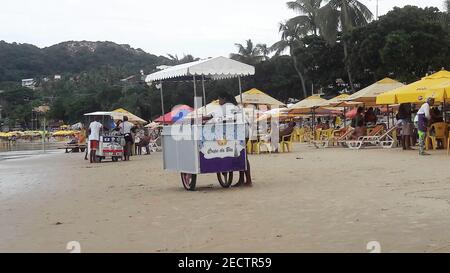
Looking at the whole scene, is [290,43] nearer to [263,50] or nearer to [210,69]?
[263,50]

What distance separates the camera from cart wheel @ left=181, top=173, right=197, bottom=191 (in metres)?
10.1

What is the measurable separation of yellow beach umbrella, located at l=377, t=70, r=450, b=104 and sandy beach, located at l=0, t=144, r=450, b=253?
433 centimetres

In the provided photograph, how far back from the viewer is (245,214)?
281 inches

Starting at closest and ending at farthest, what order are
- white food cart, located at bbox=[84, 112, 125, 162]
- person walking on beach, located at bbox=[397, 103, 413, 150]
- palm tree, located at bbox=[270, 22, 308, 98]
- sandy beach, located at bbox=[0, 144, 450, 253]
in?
sandy beach, located at bbox=[0, 144, 450, 253] → person walking on beach, located at bbox=[397, 103, 413, 150] → white food cart, located at bbox=[84, 112, 125, 162] → palm tree, located at bbox=[270, 22, 308, 98]

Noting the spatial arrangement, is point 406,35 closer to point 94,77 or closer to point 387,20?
point 387,20

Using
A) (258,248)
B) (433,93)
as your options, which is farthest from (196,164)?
(433,93)

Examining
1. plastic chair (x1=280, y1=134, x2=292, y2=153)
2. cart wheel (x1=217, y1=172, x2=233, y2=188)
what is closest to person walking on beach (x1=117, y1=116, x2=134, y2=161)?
plastic chair (x1=280, y1=134, x2=292, y2=153)

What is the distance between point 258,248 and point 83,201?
4790 millimetres

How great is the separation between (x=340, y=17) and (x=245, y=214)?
131ft

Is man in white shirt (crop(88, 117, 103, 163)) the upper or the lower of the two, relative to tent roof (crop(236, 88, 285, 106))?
lower

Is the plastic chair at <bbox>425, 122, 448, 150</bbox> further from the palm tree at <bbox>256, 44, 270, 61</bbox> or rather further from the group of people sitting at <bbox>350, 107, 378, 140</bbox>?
the palm tree at <bbox>256, 44, 270, 61</bbox>

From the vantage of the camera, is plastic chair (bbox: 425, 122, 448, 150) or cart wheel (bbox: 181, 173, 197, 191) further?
plastic chair (bbox: 425, 122, 448, 150)

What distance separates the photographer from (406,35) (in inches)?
1389

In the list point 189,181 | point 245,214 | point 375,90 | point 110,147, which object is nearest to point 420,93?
point 375,90
